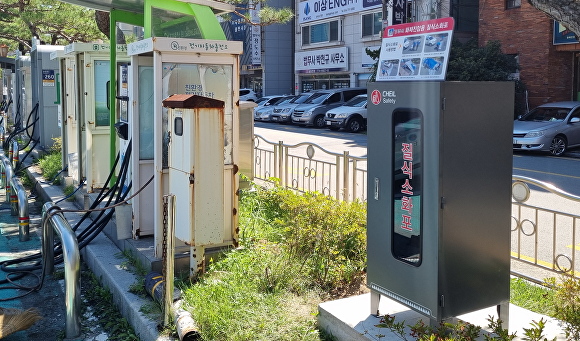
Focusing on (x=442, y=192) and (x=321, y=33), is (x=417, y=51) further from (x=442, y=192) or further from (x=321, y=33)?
(x=321, y=33)

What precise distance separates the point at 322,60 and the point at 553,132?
21.1m

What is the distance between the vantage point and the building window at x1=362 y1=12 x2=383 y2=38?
32938 mm

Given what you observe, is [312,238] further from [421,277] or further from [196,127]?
[421,277]

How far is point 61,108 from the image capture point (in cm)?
1152

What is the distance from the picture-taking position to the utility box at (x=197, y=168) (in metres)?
5.30

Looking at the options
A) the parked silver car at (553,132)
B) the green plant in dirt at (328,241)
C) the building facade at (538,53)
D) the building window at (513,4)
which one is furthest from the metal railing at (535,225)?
the building window at (513,4)

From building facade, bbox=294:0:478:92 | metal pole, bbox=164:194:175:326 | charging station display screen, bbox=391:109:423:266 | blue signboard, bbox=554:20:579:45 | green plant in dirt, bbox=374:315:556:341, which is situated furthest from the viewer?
building facade, bbox=294:0:478:92

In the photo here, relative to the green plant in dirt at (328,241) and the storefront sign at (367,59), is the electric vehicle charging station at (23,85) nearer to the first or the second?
the green plant in dirt at (328,241)

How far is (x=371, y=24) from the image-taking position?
Answer: 33.5 metres

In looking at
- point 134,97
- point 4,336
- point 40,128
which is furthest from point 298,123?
point 4,336

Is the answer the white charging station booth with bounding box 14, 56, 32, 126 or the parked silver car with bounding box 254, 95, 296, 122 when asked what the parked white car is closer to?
the parked silver car with bounding box 254, 95, 296, 122

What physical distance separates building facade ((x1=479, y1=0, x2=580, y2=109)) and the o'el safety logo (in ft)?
65.5

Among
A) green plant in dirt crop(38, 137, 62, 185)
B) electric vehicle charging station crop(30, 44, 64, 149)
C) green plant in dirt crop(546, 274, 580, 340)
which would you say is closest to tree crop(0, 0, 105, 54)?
electric vehicle charging station crop(30, 44, 64, 149)

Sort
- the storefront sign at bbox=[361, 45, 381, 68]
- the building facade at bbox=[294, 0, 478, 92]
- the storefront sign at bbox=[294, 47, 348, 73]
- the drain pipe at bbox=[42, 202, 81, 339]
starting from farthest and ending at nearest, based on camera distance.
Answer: the storefront sign at bbox=[294, 47, 348, 73], the storefront sign at bbox=[361, 45, 381, 68], the building facade at bbox=[294, 0, 478, 92], the drain pipe at bbox=[42, 202, 81, 339]
